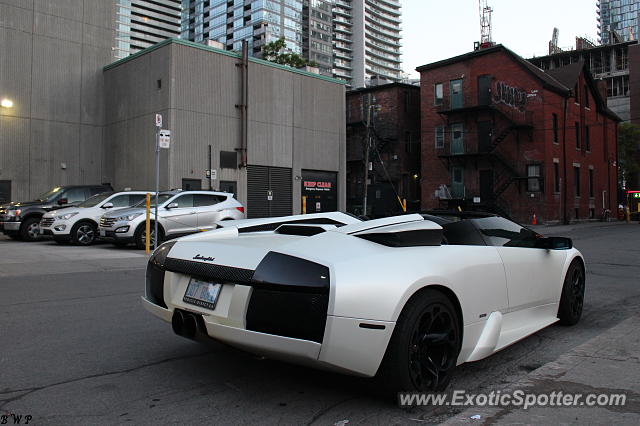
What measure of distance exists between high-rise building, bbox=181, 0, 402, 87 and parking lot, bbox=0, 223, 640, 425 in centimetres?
11277

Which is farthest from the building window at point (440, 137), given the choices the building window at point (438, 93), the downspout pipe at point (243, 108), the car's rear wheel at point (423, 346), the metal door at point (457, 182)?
the car's rear wheel at point (423, 346)

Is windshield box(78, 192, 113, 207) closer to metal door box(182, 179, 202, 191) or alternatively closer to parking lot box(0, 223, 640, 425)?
metal door box(182, 179, 202, 191)

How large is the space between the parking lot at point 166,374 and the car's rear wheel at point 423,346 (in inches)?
7.2

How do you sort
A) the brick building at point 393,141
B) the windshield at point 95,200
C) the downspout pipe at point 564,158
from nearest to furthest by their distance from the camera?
the windshield at point 95,200
the downspout pipe at point 564,158
the brick building at point 393,141

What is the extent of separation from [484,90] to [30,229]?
95.2 ft

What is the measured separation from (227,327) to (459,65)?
36251 mm

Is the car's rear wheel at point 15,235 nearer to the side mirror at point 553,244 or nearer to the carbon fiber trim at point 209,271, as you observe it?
the carbon fiber trim at point 209,271

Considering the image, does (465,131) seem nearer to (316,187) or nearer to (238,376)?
(316,187)

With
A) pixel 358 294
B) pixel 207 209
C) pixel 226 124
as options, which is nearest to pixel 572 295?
pixel 358 294

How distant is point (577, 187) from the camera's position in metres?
36.6

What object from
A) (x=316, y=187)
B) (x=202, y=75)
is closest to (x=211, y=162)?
(x=202, y=75)

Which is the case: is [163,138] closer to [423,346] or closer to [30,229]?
[30,229]

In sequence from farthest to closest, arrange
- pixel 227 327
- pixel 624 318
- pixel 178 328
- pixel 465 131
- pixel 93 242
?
pixel 465 131
pixel 93 242
pixel 624 318
pixel 178 328
pixel 227 327

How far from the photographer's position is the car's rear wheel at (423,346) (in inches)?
120
